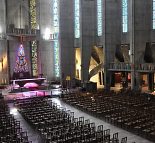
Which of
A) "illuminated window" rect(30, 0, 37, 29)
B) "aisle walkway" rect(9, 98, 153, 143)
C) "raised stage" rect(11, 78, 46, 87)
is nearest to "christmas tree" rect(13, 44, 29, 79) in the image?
"raised stage" rect(11, 78, 46, 87)

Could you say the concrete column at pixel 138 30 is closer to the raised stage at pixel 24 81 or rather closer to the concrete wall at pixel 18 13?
the raised stage at pixel 24 81

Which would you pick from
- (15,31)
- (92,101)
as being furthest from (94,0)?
(92,101)

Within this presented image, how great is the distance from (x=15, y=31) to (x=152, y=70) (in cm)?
2030

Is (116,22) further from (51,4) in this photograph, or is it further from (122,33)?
(51,4)

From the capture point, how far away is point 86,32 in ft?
127

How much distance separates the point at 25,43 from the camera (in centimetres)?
4238

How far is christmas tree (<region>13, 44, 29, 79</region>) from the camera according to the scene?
1529 inches

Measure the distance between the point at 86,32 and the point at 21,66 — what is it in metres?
10.5

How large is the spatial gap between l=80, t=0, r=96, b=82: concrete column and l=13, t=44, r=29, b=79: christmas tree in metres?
8.31

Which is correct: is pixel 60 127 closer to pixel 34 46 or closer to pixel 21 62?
pixel 21 62

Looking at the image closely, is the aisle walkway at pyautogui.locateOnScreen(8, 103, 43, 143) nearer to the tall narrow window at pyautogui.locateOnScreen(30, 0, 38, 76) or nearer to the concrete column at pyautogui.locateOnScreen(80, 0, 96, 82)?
the concrete column at pyautogui.locateOnScreen(80, 0, 96, 82)

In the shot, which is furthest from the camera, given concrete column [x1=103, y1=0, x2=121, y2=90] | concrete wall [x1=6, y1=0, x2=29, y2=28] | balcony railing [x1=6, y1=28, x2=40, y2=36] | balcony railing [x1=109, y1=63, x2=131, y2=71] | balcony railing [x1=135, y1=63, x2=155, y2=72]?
concrete wall [x1=6, y1=0, x2=29, y2=28]

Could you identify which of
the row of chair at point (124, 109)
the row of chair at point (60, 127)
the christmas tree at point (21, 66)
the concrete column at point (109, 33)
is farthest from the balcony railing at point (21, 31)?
the row of chair at point (60, 127)

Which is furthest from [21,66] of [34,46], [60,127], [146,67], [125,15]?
[60,127]
